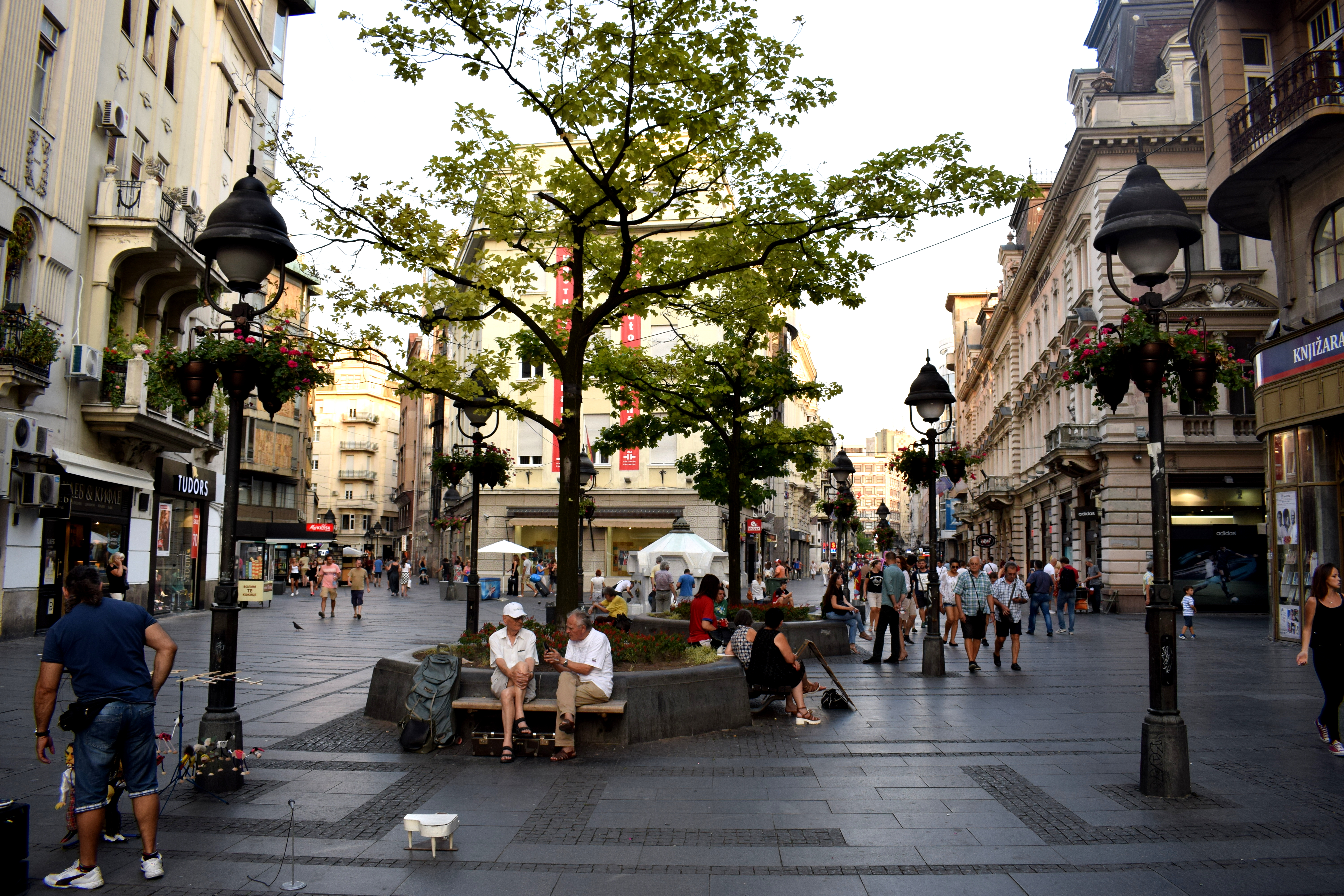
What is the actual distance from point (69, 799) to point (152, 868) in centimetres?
107

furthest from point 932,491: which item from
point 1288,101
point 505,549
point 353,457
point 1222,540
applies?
point 353,457

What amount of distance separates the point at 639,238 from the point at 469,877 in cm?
836

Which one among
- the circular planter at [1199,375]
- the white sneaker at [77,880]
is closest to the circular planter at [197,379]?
the white sneaker at [77,880]

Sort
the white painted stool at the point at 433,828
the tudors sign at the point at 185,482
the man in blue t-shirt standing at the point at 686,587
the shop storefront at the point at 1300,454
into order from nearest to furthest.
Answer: the white painted stool at the point at 433,828 → the shop storefront at the point at 1300,454 → the man in blue t-shirt standing at the point at 686,587 → the tudors sign at the point at 185,482

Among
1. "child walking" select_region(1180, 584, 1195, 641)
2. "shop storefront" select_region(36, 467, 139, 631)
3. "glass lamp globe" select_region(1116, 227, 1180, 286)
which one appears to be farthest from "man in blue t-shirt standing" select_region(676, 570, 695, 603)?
"glass lamp globe" select_region(1116, 227, 1180, 286)

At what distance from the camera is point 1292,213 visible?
19828 millimetres

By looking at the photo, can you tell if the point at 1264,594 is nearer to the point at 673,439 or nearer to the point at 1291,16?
the point at 1291,16

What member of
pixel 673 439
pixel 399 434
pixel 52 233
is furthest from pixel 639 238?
pixel 399 434

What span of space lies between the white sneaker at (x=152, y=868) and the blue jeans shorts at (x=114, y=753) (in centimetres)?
35

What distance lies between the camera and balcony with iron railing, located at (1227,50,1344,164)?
17.3 meters

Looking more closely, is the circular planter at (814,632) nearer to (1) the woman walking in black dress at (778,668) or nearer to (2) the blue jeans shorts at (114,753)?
(1) the woman walking in black dress at (778,668)

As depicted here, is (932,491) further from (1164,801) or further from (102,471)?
(102,471)

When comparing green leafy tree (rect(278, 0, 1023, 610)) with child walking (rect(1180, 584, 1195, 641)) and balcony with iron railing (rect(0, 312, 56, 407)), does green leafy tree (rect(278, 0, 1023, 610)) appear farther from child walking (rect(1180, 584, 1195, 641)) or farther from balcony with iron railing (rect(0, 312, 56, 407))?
child walking (rect(1180, 584, 1195, 641))

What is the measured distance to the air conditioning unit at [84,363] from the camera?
20328mm
